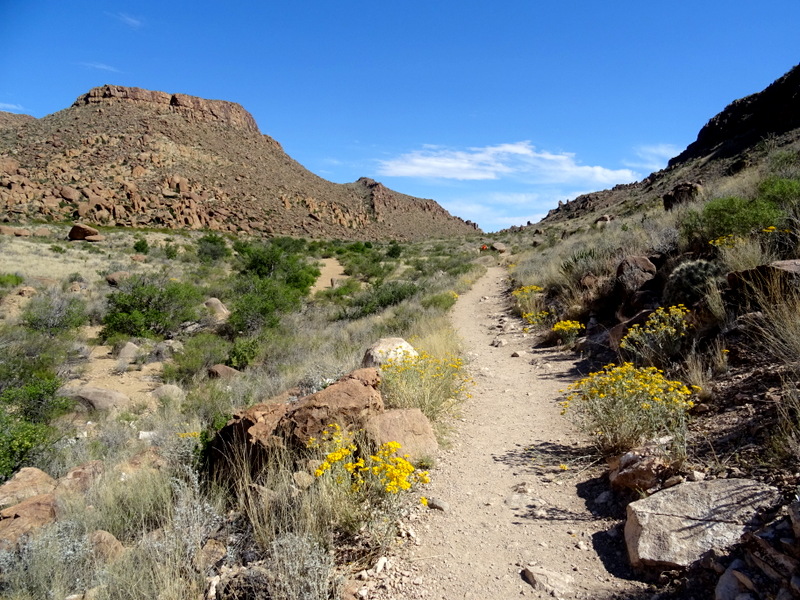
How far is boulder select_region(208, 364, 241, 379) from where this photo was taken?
9.02m

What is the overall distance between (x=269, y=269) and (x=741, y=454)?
64.8ft

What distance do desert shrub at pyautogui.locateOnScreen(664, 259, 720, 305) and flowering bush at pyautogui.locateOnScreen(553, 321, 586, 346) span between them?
1552mm

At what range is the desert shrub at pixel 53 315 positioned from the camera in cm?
1033

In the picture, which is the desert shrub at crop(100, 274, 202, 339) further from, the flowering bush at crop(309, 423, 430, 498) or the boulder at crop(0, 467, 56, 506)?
the flowering bush at crop(309, 423, 430, 498)

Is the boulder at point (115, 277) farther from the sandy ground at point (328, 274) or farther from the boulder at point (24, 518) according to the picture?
the boulder at point (24, 518)

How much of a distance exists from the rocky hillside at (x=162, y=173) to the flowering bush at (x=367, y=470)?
4760cm

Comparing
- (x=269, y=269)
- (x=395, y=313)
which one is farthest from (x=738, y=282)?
(x=269, y=269)

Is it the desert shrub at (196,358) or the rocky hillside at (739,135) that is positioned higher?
the rocky hillside at (739,135)

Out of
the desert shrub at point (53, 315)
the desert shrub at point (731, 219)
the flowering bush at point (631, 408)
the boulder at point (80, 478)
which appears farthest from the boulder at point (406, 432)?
the desert shrub at point (53, 315)

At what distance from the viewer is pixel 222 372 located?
911 centimetres

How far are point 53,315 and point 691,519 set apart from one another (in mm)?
12708

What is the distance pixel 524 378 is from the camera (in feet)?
22.1

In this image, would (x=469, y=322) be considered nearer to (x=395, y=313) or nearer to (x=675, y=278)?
(x=395, y=313)

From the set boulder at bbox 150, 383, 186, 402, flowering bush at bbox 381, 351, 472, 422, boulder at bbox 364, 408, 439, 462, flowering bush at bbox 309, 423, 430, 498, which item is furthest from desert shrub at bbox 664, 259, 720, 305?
boulder at bbox 150, 383, 186, 402
